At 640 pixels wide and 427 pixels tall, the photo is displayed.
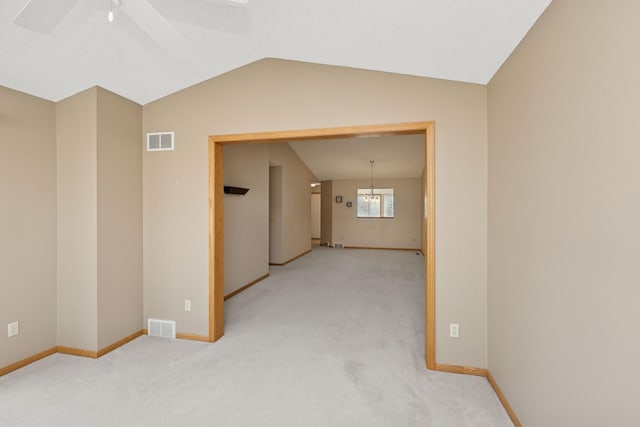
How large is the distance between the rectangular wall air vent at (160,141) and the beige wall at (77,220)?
1.77 ft

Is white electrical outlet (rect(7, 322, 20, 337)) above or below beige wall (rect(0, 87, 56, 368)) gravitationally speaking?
below

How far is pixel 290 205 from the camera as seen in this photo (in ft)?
25.5

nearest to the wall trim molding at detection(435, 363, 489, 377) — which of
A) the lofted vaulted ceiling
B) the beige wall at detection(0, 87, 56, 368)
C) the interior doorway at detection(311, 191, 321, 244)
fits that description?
the beige wall at detection(0, 87, 56, 368)

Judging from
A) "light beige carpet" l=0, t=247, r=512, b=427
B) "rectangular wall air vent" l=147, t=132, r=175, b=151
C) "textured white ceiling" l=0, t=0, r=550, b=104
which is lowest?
"light beige carpet" l=0, t=247, r=512, b=427

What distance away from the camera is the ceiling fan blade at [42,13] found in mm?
1473

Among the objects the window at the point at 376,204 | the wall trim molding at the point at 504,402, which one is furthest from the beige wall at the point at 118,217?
the window at the point at 376,204

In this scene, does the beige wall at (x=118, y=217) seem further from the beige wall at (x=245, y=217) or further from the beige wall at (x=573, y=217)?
the beige wall at (x=573, y=217)

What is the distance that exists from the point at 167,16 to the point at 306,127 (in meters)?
1.34

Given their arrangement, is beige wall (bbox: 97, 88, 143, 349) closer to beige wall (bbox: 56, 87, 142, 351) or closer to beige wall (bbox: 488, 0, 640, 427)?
beige wall (bbox: 56, 87, 142, 351)

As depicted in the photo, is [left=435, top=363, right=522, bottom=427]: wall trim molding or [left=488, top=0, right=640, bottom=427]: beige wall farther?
[left=435, top=363, right=522, bottom=427]: wall trim molding

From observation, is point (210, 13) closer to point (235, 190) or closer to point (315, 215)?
point (235, 190)

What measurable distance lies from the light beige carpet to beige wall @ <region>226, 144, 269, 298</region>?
1.21 m

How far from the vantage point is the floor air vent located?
315 centimetres

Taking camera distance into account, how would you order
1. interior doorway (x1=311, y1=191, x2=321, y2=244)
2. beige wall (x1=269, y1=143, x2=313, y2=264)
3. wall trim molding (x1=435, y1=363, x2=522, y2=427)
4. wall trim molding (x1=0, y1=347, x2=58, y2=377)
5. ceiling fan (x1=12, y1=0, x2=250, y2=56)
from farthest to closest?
interior doorway (x1=311, y1=191, x2=321, y2=244) → beige wall (x1=269, y1=143, x2=313, y2=264) → wall trim molding (x1=0, y1=347, x2=58, y2=377) → wall trim molding (x1=435, y1=363, x2=522, y2=427) → ceiling fan (x1=12, y1=0, x2=250, y2=56)
